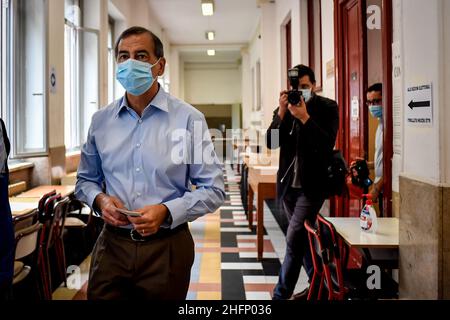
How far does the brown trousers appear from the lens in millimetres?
1470

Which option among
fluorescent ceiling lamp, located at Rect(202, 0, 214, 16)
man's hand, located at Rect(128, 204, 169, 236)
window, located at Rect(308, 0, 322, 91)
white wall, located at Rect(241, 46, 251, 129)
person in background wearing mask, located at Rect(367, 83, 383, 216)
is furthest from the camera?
white wall, located at Rect(241, 46, 251, 129)

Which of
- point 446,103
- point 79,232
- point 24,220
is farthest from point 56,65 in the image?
point 446,103

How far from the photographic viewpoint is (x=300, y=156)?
9.20 ft

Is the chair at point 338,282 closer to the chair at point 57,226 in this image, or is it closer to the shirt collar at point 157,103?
the shirt collar at point 157,103

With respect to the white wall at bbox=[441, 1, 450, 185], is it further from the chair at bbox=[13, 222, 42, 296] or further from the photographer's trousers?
the chair at bbox=[13, 222, 42, 296]

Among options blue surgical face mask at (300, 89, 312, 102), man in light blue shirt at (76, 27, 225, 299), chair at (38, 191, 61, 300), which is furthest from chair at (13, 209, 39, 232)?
blue surgical face mask at (300, 89, 312, 102)

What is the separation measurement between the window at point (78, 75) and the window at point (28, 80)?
1.41m

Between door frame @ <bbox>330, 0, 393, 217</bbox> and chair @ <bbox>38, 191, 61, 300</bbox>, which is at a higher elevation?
door frame @ <bbox>330, 0, 393, 217</bbox>

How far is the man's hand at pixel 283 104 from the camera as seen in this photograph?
9.37 feet

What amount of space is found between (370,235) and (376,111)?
115 cm

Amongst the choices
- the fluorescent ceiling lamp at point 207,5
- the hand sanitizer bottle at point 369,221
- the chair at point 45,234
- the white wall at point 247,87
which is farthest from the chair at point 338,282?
the white wall at point 247,87

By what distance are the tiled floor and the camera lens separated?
1.45 metres

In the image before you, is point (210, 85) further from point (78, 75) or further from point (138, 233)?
point (138, 233)
